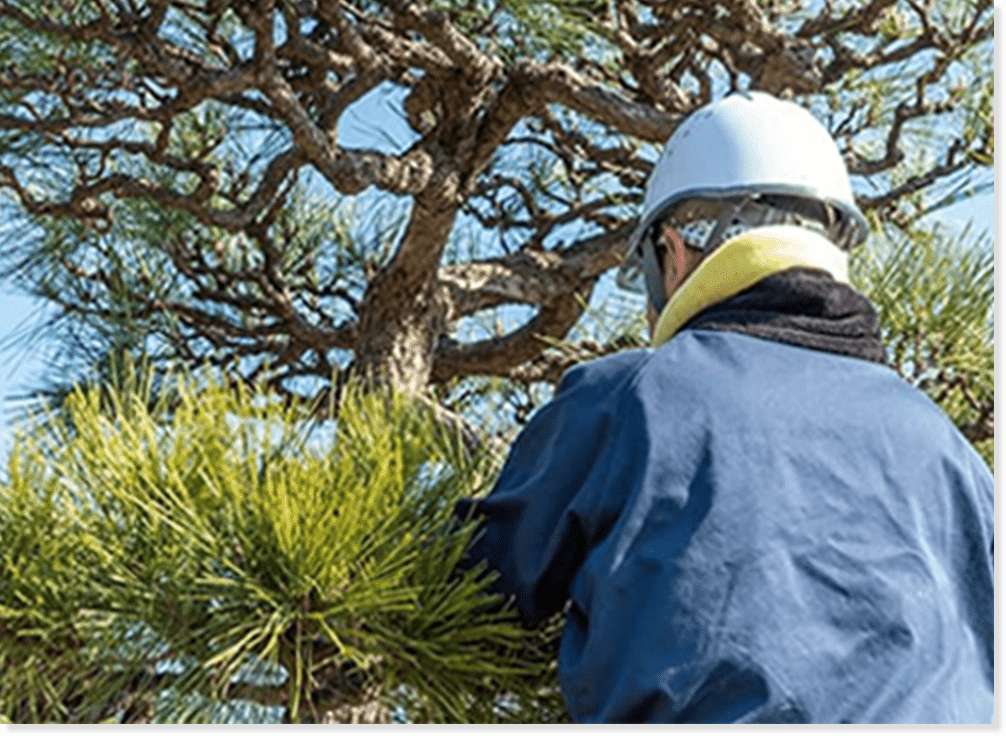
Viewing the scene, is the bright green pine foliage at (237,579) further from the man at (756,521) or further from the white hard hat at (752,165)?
the white hard hat at (752,165)

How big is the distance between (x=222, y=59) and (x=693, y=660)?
152cm

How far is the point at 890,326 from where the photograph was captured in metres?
1.74

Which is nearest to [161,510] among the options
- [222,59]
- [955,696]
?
[955,696]

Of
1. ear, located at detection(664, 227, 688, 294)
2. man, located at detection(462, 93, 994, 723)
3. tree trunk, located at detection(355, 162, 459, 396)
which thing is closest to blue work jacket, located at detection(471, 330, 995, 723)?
man, located at detection(462, 93, 994, 723)

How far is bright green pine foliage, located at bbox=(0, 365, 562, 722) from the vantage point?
1.03 meters

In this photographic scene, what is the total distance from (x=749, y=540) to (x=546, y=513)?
0.43 feet

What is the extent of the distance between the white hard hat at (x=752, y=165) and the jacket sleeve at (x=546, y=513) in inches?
9.6

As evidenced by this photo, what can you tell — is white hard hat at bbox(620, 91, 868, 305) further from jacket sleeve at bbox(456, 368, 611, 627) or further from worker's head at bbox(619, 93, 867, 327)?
jacket sleeve at bbox(456, 368, 611, 627)

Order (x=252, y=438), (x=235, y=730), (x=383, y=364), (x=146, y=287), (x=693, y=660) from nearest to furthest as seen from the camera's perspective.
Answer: (x=235, y=730)
(x=693, y=660)
(x=252, y=438)
(x=383, y=364)
(x=146, y=287)

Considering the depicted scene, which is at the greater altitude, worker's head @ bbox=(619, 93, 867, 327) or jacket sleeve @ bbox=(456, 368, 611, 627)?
worker's head @ bbox=(619, 93, 867, 327)

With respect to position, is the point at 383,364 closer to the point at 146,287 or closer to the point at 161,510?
the point at 146,287

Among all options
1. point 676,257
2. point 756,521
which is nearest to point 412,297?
point 676,257

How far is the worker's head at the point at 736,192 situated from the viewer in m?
1.27

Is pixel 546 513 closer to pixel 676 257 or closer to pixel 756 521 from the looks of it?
pixel 756 521
